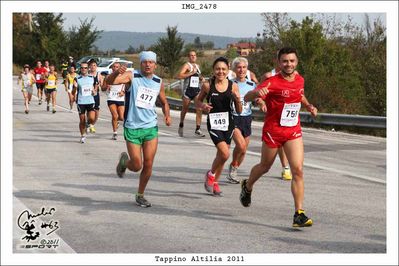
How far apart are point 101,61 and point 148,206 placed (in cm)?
3417

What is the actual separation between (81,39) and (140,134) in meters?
39.9

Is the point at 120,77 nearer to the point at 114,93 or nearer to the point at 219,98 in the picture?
the point at 219,98

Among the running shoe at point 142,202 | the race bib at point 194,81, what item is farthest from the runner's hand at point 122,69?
the race bib at point 194,81

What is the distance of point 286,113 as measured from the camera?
25.1 ft

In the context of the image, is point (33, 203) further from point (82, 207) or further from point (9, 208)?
A: point (9, 208)

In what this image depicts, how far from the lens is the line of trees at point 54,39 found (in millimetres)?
47031

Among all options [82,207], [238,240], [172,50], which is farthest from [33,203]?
[172,50]

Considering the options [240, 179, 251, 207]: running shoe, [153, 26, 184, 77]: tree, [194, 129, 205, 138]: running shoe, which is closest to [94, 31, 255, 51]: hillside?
[153, 26, 184, 77]: tree

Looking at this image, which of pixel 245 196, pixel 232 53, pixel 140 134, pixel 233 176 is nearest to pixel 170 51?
pixel 232 53

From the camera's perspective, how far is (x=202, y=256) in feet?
20.0

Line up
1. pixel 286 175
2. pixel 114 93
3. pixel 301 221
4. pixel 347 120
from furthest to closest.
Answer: pixel 347 120 < pixel 114 93 < pixel 286 175 < pixel 301 221
